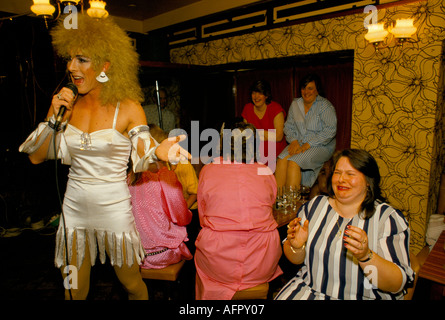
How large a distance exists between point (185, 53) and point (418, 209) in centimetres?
437

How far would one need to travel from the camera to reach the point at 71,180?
1.59m

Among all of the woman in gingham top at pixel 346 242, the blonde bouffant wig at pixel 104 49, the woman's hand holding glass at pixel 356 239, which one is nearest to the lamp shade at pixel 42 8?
the blonde bouffant wig at pixel 104 49

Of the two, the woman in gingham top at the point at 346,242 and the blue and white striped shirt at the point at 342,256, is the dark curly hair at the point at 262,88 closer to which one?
the woman in gingham top at the point at 346,242

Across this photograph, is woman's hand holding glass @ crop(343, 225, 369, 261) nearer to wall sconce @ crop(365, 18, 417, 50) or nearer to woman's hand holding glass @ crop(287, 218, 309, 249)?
woman's hand holding glass @ crop(287, 218, 309, 249)

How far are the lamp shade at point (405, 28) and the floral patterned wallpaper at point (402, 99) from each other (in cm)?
10

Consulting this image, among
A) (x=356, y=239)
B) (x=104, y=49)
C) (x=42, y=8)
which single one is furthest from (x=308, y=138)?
(x=42, y=8)

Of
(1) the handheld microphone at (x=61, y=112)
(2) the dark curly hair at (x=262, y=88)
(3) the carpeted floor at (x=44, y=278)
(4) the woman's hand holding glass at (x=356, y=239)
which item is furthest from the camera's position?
(2) the dark curly hair at (x=262, y=88)

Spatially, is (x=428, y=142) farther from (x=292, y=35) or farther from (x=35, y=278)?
(x=35, y=278)

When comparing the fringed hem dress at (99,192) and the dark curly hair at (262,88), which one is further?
the dark curly hair at (262,88)

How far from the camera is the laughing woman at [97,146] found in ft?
5.00

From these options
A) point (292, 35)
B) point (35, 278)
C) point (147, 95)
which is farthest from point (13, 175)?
point (292, 35)

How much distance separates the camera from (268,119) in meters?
4.40

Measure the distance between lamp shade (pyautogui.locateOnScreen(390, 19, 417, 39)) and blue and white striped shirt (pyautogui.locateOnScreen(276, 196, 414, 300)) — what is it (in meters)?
2.56

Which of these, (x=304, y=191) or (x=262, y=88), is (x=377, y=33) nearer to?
(x=262, y=88)
